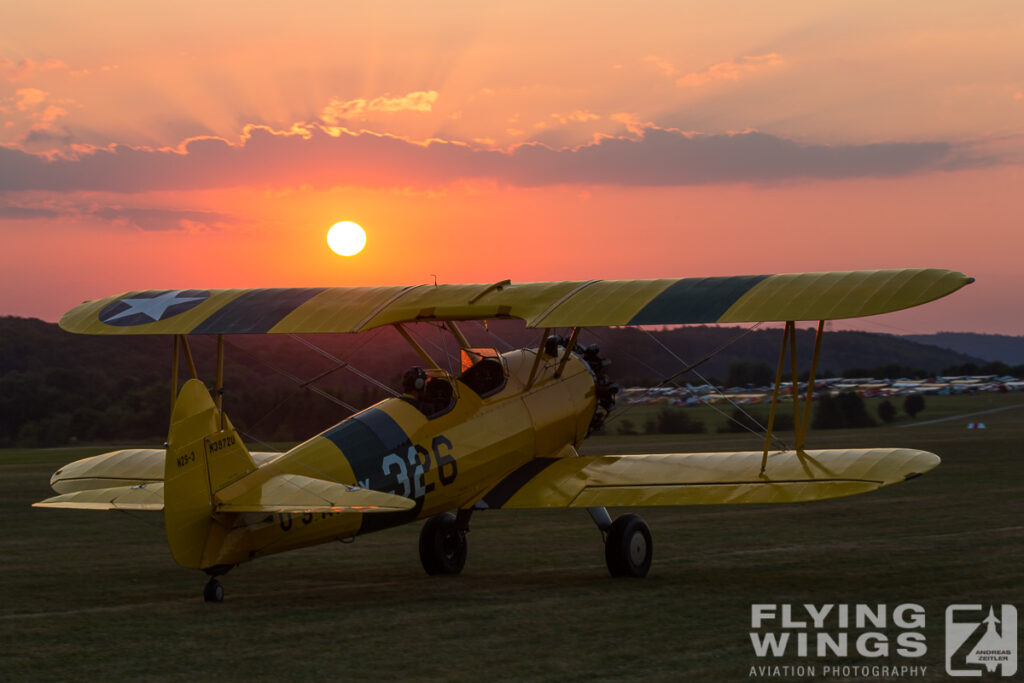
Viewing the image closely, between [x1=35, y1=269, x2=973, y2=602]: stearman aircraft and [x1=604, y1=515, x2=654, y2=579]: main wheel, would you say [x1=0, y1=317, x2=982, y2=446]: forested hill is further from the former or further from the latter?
[x1=604, y1=515, x2=654, y2=579]: main wheel

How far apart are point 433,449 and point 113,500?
9.06 feet

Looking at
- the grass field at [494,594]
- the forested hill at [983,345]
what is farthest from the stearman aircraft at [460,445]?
the forested hill at [983,345]

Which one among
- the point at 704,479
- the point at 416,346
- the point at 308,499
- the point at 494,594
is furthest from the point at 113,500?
the point at 704,479

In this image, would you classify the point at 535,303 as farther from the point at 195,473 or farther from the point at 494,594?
the point at 195,473

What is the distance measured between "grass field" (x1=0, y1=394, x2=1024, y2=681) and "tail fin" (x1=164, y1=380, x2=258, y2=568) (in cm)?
58

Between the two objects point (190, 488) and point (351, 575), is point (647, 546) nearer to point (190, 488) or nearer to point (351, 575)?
point (351, 575)

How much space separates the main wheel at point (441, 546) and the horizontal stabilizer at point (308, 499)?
242 centimetres

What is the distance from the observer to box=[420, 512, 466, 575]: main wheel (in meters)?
12.2

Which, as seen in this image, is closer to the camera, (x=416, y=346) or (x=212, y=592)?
A: (x=212, y=592)

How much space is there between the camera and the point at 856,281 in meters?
10.7

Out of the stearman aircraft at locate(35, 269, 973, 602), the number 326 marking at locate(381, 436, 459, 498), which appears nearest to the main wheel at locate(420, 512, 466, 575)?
the stearman aircraft at locate(35, 269, 973, 602)

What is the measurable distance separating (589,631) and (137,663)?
307 centimetres

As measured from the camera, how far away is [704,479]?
1160 cm

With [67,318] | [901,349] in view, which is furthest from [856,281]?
[901,349]
